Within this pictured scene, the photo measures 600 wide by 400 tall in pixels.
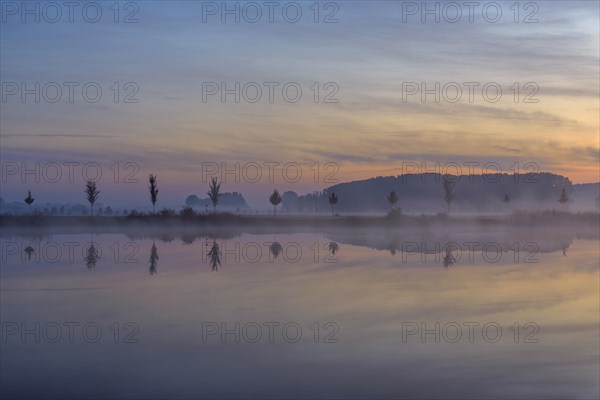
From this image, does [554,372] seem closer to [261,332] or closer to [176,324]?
[261,332]

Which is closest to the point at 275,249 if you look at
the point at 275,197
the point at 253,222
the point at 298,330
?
the point at 298,330

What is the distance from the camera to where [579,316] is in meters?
15.4

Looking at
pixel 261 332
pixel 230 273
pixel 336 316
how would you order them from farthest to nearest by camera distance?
pixel 230 273
pixel 336 316
pixel 261 332

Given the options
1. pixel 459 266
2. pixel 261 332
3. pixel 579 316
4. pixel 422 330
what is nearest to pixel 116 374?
pixel 261 332

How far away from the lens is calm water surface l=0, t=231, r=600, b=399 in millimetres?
9828

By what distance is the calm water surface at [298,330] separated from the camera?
9828 millimetres

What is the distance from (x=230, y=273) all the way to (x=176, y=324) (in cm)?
891

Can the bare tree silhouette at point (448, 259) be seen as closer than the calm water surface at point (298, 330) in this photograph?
No

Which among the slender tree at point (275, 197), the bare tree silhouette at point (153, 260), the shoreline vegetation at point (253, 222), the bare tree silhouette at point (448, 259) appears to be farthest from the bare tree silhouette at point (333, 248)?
the slender tree at point (275, 197)

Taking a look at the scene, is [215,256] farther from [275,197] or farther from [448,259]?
[275,197]

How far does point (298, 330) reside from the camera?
13.4 m

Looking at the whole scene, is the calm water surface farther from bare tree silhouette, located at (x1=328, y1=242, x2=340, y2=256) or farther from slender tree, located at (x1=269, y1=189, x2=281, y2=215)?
slender tree, located at (x1=269, y1=189, x2=281, y2=215)

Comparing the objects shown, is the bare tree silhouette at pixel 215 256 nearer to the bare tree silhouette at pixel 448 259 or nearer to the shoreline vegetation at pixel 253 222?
the bare tree silhouette at pixel 448 259

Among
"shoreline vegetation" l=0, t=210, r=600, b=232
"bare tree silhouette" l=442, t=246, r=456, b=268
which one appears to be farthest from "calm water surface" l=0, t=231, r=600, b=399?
"shoreline vegetation" l=0, t=210, r=600, b=232
